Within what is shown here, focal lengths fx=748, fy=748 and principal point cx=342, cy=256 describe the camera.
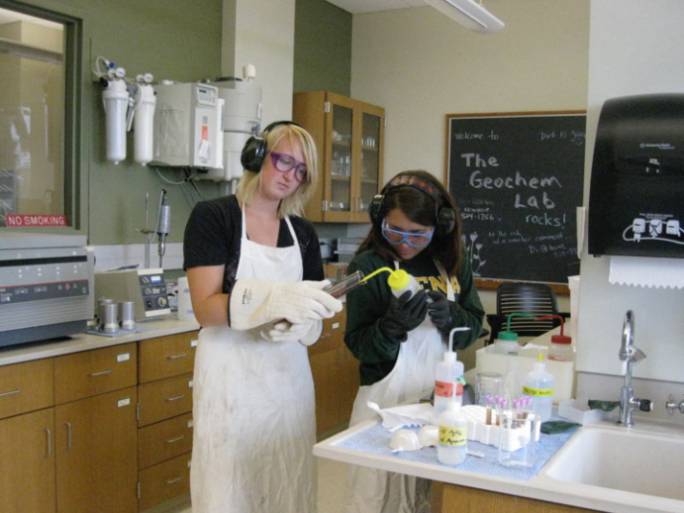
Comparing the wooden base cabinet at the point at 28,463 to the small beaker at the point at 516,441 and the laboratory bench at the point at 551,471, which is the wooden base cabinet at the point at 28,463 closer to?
the laboratory bench at the point at 551,471

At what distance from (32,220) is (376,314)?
2.08 m

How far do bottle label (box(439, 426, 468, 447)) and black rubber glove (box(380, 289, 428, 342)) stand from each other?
474 millimetres

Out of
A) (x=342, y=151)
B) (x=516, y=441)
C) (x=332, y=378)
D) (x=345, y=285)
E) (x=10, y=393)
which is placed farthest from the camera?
(x=342, y=151)

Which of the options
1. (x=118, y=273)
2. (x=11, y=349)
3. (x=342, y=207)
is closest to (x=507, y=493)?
(x=11, y=349)

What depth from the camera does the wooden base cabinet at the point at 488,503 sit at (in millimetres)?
1433

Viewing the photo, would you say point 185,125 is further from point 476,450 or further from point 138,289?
point 476,450

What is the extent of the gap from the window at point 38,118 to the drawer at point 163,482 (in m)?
1.26

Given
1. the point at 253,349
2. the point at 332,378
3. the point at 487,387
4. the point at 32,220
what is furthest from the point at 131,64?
the point at 487,387

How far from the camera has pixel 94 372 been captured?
9.95 ft

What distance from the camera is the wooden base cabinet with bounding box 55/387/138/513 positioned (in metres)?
2.95

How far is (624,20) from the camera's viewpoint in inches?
78.0

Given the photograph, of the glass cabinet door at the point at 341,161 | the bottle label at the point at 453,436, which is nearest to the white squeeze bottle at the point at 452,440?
the bottle label at the point at 453,436

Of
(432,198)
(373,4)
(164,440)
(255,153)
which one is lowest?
(164,440)

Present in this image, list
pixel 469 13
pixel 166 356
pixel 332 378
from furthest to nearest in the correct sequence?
1. pixel 332 378
2. pixel 469 13
3. pixel 166 356
